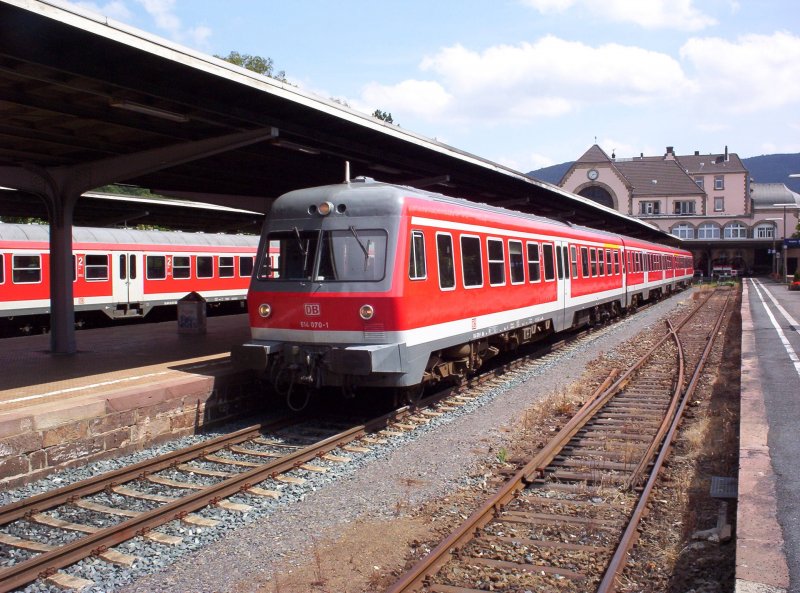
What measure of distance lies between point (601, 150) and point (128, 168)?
7097 centimetres

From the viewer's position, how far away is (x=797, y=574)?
4.18 metres

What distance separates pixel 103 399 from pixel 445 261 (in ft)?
14.6

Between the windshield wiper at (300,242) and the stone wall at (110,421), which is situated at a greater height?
the windshield wiper at (300,242)

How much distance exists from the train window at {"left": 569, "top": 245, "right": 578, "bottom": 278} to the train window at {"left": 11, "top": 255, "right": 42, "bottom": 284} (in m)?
12.9

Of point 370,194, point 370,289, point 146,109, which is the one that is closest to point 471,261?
point 370,194

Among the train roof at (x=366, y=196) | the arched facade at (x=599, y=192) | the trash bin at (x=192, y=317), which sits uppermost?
the arched facade at (x=599, y=192)

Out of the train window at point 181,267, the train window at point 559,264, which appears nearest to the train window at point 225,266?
the train window at point 181,267

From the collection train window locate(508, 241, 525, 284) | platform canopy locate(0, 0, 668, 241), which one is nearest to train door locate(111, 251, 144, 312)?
platform canopy locate(0, 0, 668, 241)

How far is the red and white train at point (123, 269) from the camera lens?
685 inches

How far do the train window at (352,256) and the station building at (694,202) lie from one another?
68818 millimetres

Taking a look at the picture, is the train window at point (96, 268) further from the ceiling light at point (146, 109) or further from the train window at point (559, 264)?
the train window at point (559, 264)

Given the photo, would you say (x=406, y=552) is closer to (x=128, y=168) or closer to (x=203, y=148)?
(x=203, y=148)

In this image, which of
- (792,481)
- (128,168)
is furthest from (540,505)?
(128,168)

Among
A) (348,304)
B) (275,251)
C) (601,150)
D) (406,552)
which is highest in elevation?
(601,150)
